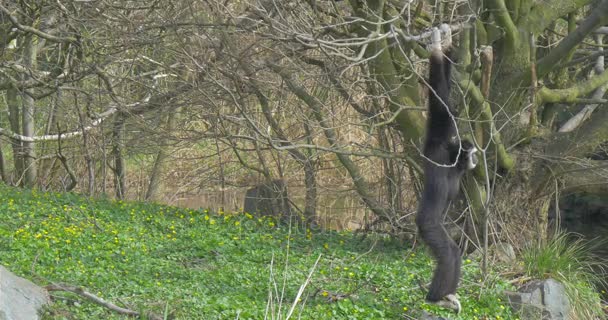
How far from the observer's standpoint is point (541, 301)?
9.43 metres

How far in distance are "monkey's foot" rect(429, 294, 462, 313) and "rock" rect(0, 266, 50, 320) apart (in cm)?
397

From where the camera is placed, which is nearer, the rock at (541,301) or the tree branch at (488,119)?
the rock at (541,301)

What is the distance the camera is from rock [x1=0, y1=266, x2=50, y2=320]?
602cm

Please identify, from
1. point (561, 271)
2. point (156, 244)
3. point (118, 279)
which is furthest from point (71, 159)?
point (561, 271)

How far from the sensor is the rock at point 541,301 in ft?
30.2

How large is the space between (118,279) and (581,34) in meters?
6.25

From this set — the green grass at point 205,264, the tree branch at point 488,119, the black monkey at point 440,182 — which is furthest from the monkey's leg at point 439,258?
the tree branch at point 488,119

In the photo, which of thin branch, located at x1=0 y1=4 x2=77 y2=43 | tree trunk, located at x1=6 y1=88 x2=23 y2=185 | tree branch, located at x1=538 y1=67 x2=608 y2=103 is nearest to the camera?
tree branch, located at x1=538 y1=67 x2=608 y2=103

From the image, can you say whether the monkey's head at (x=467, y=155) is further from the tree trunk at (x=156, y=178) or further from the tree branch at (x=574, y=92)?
the tree trunk at (x=156, y=178)

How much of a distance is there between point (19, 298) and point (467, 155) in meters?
4.64

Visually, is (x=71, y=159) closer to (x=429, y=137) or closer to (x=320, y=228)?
(x=320, y=228)

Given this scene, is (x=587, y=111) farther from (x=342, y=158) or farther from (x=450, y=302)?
(x=450, y=302)

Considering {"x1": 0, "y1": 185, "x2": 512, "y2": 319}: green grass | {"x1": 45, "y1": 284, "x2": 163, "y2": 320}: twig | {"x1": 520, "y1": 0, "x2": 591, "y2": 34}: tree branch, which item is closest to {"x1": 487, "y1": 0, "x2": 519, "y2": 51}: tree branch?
{"x1": 520, "y1": 0, "x2": 591, "y2": 34}: tree branch

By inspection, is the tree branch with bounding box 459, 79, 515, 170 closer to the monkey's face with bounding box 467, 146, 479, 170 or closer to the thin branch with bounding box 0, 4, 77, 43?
the monkey's face with bounding box 467, 146, 479, 170
